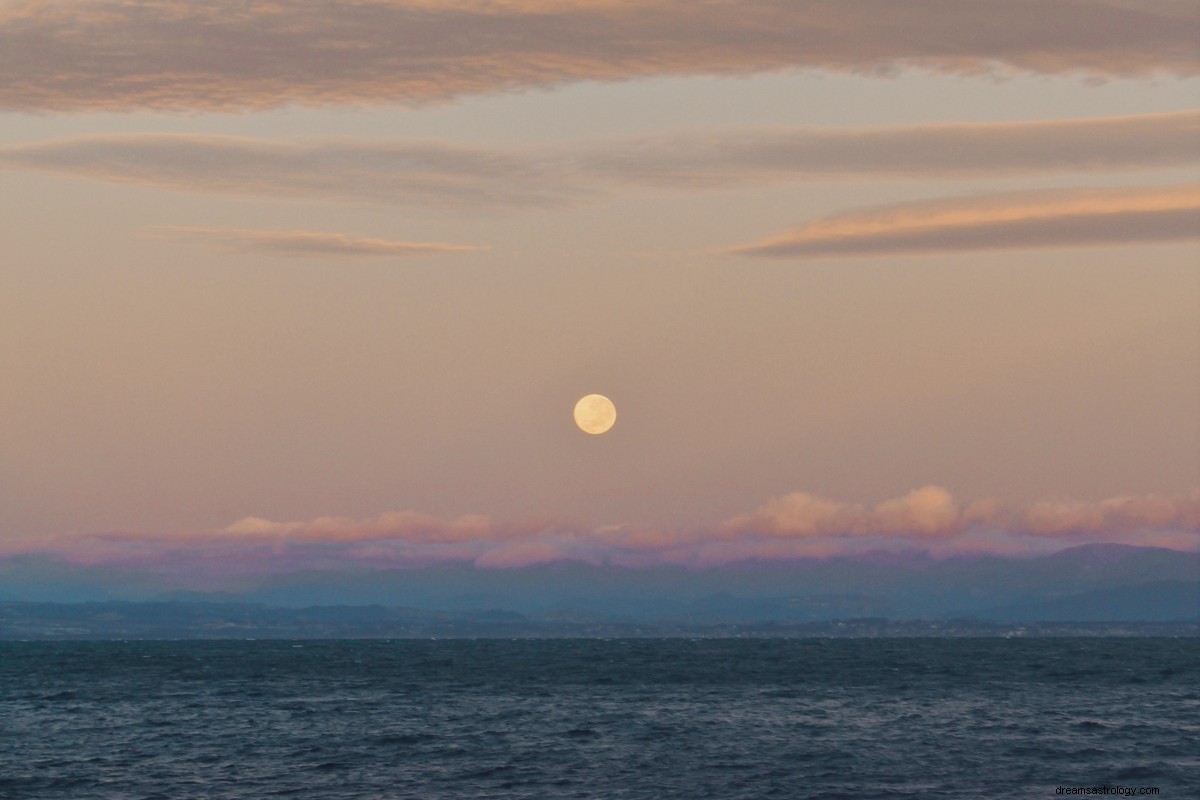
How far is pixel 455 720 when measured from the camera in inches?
4368

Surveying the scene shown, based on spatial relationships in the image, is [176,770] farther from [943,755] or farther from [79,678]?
[79,678]

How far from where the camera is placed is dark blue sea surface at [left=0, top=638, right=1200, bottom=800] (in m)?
73.5

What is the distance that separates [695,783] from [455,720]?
Answer: 135 ft

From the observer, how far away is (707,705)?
412 feet

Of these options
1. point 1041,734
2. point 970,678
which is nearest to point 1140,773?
point 1041,734

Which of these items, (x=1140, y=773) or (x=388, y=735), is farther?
(x=388, y=735)

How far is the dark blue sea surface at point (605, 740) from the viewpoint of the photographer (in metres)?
73.5

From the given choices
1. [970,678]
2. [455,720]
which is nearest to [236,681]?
[455,720]

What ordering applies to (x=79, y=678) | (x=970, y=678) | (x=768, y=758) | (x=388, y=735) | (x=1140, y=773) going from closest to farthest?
(x=1140, y=773)
(x=768, y=758)
(x=388, y=735)
(x=970, y=678)
(x=79, y=678)

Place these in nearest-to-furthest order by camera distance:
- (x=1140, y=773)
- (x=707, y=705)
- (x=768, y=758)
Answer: (x=1140, y=773), (x=768, y=758), (x=707, y=705)

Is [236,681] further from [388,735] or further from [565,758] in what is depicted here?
[565,758]

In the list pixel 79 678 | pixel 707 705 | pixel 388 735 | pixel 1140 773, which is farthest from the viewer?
pixel 79 678

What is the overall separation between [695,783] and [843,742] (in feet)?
72.5

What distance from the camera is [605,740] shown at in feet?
308
